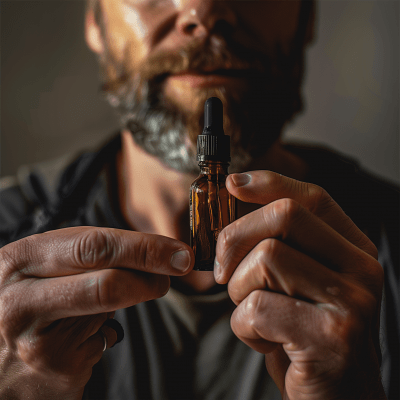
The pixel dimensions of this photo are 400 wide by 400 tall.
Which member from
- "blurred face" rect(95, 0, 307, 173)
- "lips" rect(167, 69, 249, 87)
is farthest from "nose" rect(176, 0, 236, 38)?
"lips" rect(167, 69, 249, 87)

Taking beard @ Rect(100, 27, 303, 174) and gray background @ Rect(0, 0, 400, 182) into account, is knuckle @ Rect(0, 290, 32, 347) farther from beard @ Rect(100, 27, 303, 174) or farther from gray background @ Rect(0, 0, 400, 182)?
gray background @ Rect(0, 0, 400, 182)

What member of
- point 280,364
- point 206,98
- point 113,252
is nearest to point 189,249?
point 113,252

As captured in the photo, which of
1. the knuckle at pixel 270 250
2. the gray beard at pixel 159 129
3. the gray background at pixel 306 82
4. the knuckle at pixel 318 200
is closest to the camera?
the knuckle at pixel 270 250

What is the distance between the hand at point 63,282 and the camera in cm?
59

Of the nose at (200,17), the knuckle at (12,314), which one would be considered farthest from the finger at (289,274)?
the nose at (200,17)

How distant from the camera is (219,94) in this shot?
107 centimetres

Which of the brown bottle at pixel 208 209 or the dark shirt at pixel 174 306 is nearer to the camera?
the brown bottle at pixel 208 209

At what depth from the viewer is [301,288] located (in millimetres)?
568

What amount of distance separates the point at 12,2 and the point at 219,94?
935mm

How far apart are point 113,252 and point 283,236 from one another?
29cm

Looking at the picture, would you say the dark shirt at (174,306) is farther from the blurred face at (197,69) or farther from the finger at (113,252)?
the finger at (113,252)

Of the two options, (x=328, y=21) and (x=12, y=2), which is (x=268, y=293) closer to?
(x=328, y=21)

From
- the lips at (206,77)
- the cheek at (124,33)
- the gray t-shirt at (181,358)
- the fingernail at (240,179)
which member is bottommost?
the gray t-shirt at (181,358)

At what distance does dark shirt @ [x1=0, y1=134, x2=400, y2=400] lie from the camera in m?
1.12
